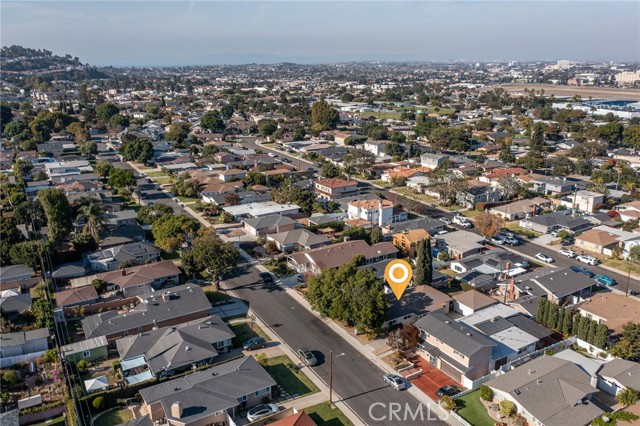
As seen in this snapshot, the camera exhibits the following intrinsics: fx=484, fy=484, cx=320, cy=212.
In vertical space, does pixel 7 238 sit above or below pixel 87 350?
above

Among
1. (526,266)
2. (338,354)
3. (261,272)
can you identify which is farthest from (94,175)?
(526,266)

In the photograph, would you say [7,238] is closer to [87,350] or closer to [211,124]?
[87,350]

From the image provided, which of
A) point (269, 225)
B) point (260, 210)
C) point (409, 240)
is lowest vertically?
point (409, 240)

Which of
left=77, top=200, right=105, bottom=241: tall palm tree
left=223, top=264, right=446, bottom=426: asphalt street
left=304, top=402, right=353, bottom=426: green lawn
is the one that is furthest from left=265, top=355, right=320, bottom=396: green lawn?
left=77, top=200, right=105, bottom=241: tall palm tree

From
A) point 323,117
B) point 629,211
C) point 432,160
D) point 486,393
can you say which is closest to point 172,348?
point 486,393

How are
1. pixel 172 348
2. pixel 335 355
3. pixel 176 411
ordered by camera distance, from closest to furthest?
pixel 176 411 < pixel 172 348 < pixel 335 355

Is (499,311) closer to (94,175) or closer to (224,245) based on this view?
(224,245)

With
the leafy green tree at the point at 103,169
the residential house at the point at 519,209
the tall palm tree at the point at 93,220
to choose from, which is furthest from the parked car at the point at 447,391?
the leafy green tree at the point at 103,169

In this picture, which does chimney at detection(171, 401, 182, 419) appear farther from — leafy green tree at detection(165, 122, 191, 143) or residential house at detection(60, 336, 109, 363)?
leafy green tree at detection(165, 122, 191, 143)
